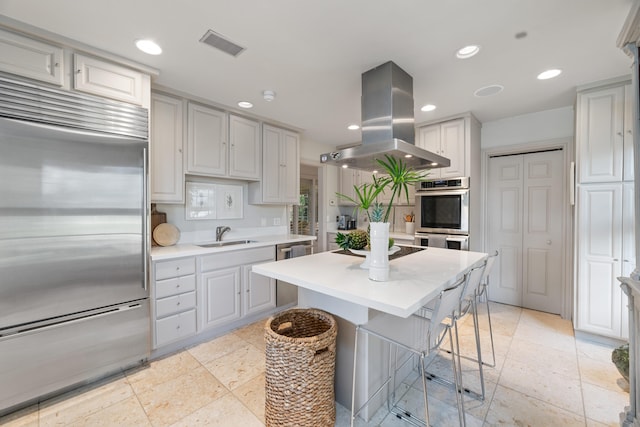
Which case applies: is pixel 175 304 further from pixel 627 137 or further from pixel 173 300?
pixel 627 137

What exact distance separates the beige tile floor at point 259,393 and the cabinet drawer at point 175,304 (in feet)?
1.32

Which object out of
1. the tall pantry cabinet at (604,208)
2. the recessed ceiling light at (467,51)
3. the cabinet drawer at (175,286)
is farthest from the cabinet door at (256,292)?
the tall pantry cabinet at (604,208)


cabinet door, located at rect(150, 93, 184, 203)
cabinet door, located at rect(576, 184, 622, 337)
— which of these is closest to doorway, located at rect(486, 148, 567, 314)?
cabinet door, located at rect(576, 184, 622, 337)

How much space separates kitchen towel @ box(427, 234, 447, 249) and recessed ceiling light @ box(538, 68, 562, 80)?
1.81 m

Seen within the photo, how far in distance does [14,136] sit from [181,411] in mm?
2019

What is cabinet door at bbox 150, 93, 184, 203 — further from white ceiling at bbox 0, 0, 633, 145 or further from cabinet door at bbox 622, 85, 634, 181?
cabinet door at bbox 622, 85, 634, 181

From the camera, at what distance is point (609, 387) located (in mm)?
1889

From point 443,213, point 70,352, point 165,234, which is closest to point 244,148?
point 165,234

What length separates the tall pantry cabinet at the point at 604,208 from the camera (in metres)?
2.33

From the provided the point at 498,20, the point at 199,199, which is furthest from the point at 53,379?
the point at 498,20

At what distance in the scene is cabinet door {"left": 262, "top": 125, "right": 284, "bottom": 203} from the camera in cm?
336

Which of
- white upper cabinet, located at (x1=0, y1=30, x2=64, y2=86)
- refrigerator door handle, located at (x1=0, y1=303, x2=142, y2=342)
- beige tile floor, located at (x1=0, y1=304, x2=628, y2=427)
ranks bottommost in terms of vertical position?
beige tile floor, located at (x1=0, y1=304, x2=628, y2=427)

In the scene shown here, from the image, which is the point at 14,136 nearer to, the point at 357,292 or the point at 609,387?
the point at 357,292

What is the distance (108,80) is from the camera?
1960mm
